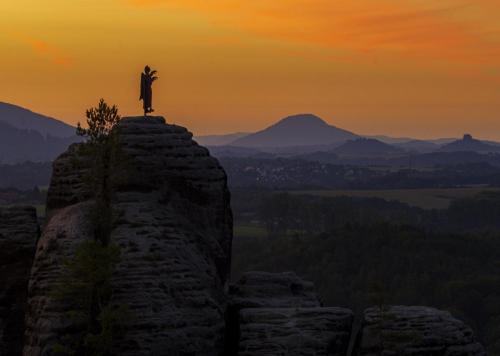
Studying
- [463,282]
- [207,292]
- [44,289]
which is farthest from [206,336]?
[463,282]

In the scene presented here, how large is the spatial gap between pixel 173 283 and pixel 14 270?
12233 mm

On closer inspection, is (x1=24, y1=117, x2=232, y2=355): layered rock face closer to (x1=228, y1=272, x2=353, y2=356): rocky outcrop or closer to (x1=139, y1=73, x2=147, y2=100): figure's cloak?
(x1=228, y1=272, x2=353, y2=356): rocky outcrop

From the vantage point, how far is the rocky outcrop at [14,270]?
5012 cm

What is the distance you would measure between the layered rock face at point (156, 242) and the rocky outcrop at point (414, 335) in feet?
27.7

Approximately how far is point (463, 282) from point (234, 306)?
121 meters

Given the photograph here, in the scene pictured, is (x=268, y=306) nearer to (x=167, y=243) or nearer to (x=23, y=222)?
(x=167, y=243)

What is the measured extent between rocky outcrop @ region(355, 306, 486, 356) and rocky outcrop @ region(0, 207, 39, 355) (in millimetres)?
20084

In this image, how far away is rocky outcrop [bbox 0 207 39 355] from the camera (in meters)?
50.1

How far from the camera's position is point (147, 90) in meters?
56.8

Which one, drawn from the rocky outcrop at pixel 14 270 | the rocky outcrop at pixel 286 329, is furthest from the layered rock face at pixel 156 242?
the rocky outcrop at pixel 14 270

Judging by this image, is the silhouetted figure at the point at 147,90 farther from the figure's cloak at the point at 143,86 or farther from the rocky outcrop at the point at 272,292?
the rocky outcrop at the point at 272,292

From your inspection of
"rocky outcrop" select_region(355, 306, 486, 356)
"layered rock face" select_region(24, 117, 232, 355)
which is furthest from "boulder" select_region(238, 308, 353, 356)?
"layered rock face" select_region(24, 117, 232, 355)

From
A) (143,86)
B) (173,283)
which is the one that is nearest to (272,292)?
(173,283)

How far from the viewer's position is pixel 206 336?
44.2 meters
